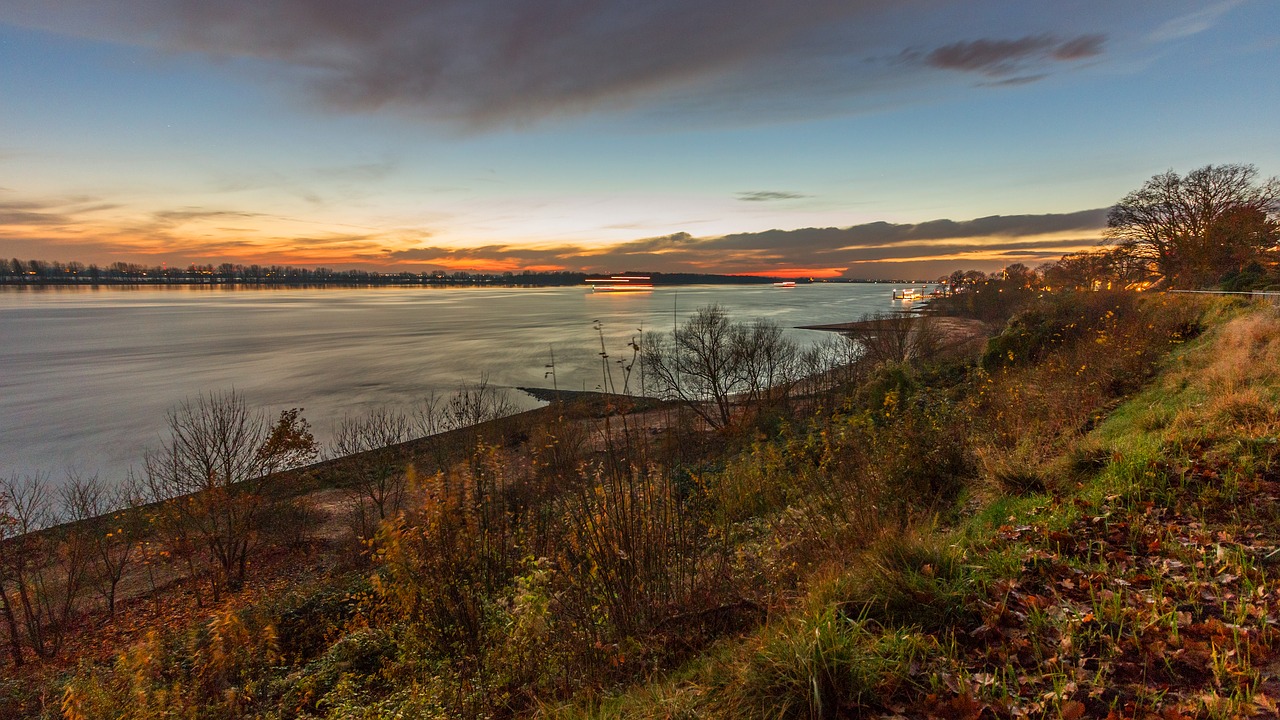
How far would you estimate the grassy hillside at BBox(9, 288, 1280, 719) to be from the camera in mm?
3443

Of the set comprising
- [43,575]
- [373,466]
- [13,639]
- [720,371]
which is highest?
[720,371]

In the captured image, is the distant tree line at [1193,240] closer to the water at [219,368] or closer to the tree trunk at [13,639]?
the water at [219,368]

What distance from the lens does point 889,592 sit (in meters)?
4.26

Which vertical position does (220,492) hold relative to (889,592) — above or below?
below

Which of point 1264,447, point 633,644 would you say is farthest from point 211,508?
point 1264,447

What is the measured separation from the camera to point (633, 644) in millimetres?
5121

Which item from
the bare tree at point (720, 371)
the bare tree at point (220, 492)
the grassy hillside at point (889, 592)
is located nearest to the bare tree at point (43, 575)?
the bare tree at point (220, 492)

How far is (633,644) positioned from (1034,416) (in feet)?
31.6

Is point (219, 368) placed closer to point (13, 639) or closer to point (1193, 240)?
point (13, 639)

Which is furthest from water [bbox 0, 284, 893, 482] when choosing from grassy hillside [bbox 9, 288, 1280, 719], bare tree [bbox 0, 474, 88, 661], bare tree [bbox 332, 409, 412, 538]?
grassy hillside [bbox 9, 288, 1280, 719]

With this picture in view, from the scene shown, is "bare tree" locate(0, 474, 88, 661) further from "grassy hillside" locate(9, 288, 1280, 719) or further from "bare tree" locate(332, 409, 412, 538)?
"bare tree" locate(332, 409, 412, 538)

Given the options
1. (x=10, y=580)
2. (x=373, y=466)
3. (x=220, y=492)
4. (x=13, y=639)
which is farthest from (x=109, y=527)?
(x=373, y=466)

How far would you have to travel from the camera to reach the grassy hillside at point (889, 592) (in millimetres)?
3443

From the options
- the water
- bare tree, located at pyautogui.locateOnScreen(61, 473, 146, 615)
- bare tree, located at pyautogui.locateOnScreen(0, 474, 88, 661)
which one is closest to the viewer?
bare tree, located at pyautogui.locateOnScreen(0, 474, 88, 661)
